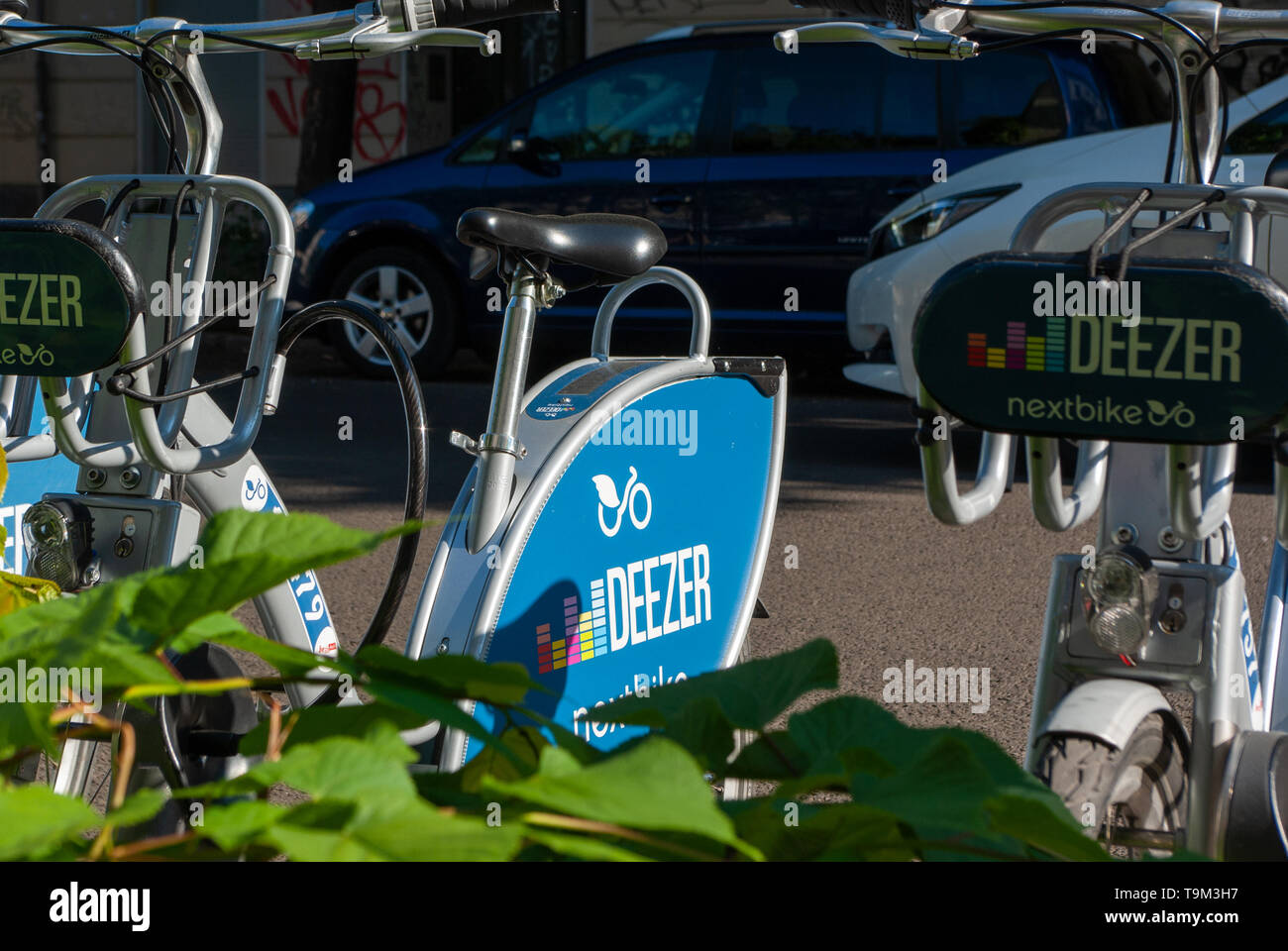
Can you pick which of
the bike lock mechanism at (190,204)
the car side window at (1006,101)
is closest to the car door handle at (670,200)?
the car side window at (1006,101)

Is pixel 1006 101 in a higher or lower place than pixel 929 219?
higher

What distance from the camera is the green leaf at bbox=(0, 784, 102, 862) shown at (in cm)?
56

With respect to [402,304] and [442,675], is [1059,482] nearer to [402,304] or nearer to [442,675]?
[442,675]

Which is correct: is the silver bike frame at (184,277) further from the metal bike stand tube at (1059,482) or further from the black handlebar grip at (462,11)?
the metal bike stand tube at (1059,482)

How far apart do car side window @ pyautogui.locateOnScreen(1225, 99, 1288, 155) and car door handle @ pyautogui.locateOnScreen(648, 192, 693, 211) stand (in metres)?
3.19

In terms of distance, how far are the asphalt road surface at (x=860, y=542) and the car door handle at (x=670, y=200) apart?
131cm

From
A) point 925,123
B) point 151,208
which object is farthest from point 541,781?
point 925,123

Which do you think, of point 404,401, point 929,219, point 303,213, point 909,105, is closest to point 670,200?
point 909,105

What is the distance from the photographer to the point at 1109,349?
1552 mm

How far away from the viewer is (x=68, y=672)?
654mm

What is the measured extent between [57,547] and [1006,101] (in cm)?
664
